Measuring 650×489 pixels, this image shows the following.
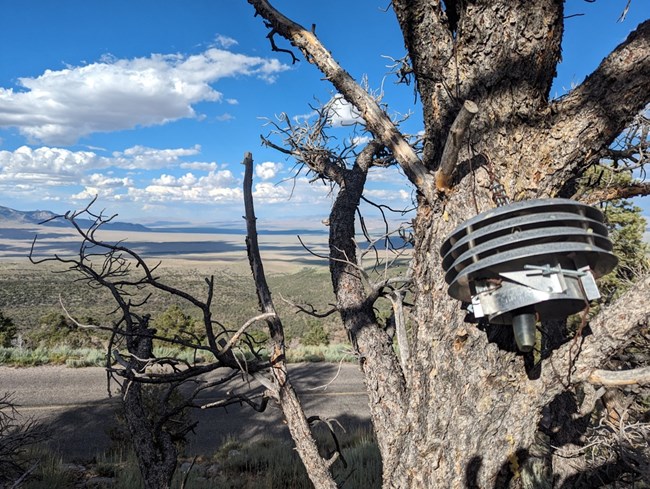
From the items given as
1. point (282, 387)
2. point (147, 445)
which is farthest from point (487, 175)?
point (147, 445)

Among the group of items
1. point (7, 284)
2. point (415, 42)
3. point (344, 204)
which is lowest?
point (344, 204)

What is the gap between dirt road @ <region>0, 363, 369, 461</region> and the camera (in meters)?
8.12

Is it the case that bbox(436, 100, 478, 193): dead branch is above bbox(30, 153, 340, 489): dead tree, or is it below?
above

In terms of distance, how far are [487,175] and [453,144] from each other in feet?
1.19

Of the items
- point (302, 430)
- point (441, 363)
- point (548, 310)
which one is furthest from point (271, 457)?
point (548, 310)

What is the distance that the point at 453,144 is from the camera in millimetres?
1661

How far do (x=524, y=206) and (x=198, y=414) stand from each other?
9.76m

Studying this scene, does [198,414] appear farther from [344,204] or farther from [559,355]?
[559,355]

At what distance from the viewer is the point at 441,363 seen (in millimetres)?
1930

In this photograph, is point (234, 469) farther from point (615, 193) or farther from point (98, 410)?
point (615, 193)

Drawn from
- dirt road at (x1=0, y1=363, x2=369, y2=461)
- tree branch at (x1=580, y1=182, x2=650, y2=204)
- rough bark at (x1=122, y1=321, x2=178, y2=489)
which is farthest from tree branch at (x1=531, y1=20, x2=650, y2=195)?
dirt road at (x1=0, y1=363, x2=369, y2=461)

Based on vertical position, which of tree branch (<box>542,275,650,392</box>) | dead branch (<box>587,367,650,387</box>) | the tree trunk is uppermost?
tree branch (<box>542,275,650,392</box>)

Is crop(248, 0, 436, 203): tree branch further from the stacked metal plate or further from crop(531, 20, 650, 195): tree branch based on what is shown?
the stacked metal plate

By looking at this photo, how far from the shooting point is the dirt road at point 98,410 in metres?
8.12
